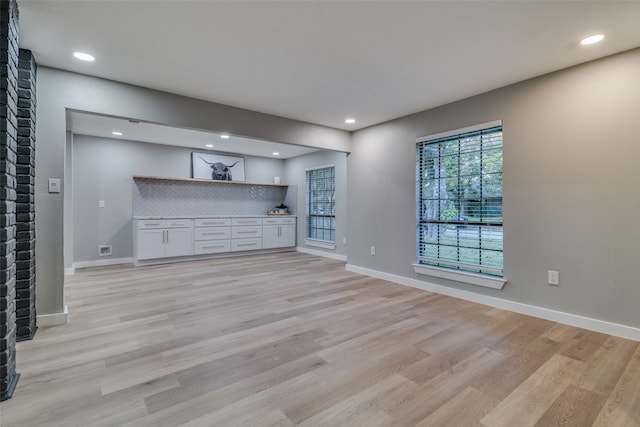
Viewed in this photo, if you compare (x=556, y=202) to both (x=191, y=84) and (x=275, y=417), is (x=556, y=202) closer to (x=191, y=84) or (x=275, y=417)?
(x=275, y=417)

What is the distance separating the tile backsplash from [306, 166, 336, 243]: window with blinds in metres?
0.63

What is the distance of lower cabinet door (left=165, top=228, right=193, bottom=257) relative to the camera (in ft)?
18.3

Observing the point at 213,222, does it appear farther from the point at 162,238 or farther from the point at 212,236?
the point at 162,238

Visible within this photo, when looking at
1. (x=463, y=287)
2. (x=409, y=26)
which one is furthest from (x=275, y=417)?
(x=463, y=287)

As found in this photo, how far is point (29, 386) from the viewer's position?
1745 millimetres

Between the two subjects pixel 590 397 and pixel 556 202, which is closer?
pixel 590 397

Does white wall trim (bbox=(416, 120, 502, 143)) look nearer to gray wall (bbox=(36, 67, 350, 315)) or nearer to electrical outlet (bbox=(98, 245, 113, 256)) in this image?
gray wall (bbox=(36, 67, 350, 315))

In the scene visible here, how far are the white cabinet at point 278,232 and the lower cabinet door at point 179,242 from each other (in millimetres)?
1606

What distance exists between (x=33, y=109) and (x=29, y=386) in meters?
2.16

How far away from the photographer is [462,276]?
11.4 ft

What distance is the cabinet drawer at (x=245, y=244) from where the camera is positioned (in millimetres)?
6412

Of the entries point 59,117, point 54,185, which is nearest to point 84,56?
point 59,117

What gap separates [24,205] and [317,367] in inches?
104

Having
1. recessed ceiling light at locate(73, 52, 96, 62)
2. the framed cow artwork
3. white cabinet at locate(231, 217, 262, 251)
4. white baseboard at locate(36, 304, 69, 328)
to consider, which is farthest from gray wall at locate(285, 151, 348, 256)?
white baseboard at locate(36, 304, 69, 328)
